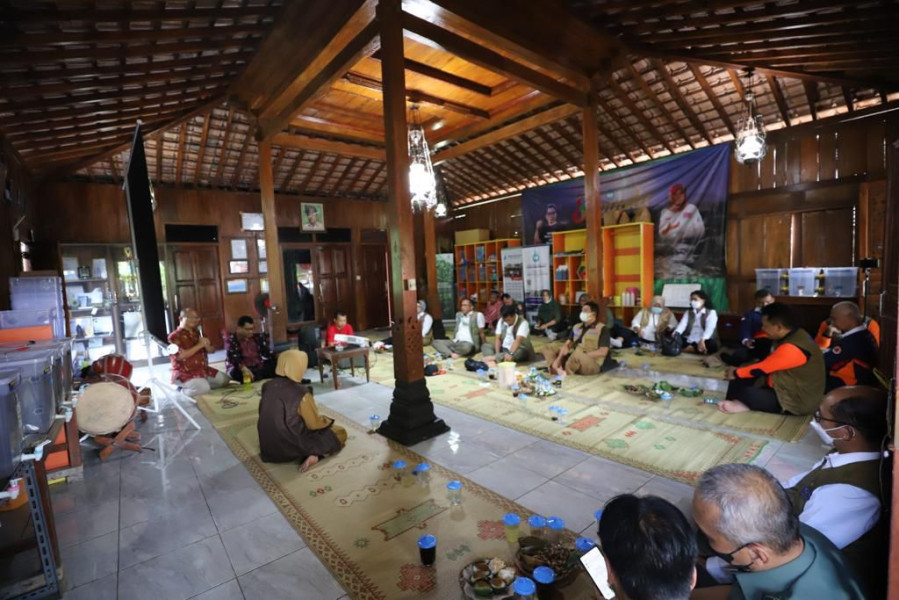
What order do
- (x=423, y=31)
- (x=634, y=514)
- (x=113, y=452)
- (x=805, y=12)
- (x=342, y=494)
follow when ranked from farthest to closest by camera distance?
1. (x=423, y=31)
2. (x=113, y=452)
3. (x=805, y=12)
4. (x=342, y=494)
5. (x=634, y=514)

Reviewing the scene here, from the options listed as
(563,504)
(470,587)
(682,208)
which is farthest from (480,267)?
(470,587)

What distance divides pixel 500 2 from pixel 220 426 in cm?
548

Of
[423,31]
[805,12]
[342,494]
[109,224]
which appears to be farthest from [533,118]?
[109,224]

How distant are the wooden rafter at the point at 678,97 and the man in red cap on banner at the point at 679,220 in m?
1.02

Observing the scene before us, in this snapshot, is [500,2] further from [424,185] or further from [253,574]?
[253,574]

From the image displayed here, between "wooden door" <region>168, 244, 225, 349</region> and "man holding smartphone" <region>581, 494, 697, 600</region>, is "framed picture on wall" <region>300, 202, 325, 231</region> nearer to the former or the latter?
"wooden door" <region>168, 244, 225, 349</region>

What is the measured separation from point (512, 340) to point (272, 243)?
14.8 ft

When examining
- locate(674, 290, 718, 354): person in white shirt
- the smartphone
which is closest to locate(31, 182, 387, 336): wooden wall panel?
locate(674, 290, 718, 354): person in white shirt

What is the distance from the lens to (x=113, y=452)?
4031 millimetres

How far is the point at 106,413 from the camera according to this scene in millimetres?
3793

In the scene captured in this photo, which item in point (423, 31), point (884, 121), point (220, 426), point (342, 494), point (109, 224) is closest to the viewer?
point (342, 494)

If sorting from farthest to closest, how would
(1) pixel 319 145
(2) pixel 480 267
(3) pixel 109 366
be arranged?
(2) pixel 480 267 → (1) pixel 319 145 → (3) pixel 109 366

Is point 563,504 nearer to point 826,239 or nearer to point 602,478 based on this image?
point 602,478

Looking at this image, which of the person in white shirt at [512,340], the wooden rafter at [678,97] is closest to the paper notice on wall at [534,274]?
the person in white shirt at [512,340]
